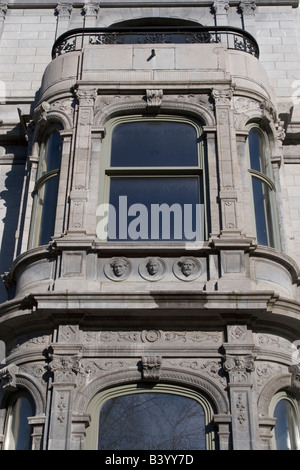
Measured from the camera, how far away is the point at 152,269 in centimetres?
1084

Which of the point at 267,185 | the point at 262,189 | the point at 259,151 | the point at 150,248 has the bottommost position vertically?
the point at 150,248

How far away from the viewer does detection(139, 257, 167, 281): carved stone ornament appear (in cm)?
1082

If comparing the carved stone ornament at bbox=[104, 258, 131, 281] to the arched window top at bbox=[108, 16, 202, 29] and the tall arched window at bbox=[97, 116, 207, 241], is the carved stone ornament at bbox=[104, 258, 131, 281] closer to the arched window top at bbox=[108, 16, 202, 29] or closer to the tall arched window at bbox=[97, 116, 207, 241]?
the tall arched window at bbox=[97, 116, 207, 241]

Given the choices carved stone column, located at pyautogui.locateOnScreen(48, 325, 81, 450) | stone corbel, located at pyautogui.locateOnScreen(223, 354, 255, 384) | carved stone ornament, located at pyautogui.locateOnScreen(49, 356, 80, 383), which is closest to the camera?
carved stone column, located at pyautogui.locateOnScreen(48, 325, 81, 450)

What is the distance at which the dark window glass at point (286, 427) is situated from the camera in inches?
396

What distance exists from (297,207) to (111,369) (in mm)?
5942

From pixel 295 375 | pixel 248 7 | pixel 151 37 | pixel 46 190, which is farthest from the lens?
pixel 248 7

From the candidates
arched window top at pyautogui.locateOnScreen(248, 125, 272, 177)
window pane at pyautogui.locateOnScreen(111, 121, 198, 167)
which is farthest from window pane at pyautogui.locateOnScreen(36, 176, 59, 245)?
arched window top at pyautogui.locateOnScreen(248, 125, 272, 177)

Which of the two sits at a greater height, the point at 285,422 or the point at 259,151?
the point at 259,151

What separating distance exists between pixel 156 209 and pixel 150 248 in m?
1.25

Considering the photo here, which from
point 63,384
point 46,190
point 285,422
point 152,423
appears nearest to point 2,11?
point 46,190

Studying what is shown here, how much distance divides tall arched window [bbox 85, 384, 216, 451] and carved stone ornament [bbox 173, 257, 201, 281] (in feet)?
5.95

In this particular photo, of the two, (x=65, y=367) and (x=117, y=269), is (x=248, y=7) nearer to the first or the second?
(x=117, y=269)

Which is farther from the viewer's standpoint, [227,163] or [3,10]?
[3,10]
